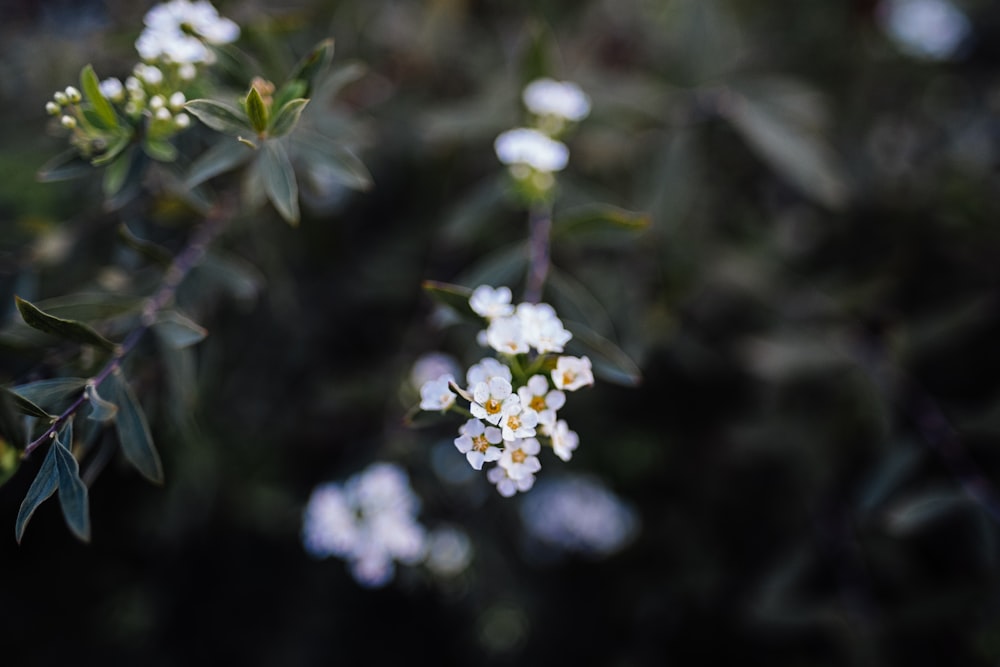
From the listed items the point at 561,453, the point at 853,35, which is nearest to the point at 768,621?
the point at 561,453

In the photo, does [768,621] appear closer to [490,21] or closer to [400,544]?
[400,544]

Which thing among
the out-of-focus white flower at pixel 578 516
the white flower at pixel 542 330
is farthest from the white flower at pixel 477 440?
the out-of-focus white flower at pixel 578 516

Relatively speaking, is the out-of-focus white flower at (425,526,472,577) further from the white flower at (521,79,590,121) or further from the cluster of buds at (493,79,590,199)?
the white flower at (521,79,590,121)

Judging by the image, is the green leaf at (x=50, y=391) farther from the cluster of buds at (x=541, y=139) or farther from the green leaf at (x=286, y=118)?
the cluster of buds at (x=541, y=139)

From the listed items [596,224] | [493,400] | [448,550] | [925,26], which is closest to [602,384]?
[448,550]

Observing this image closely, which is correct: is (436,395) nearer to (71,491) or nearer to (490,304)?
(490,304)
